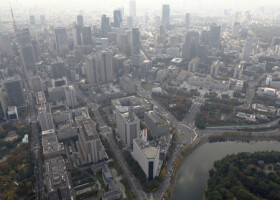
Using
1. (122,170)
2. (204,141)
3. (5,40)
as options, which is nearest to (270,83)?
(204,141)

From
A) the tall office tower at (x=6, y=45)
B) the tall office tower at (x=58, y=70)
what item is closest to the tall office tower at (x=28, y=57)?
the tall office tower at (x=58, y=70)

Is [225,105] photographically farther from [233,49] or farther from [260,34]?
[260,34]

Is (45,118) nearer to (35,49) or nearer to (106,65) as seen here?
(106,65)

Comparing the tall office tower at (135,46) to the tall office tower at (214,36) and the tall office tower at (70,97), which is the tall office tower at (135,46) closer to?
the tall office tower at (70,97)

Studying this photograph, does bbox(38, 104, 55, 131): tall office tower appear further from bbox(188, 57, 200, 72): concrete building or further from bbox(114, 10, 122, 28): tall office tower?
bbox(114, 10, 122, 28): tall office tower

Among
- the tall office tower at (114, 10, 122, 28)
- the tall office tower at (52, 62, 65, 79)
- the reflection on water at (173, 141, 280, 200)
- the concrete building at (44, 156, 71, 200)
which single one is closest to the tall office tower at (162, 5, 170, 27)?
the tall office tower at (114, 10, 122, 28)

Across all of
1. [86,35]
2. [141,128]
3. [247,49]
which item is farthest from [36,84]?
[247,49]
